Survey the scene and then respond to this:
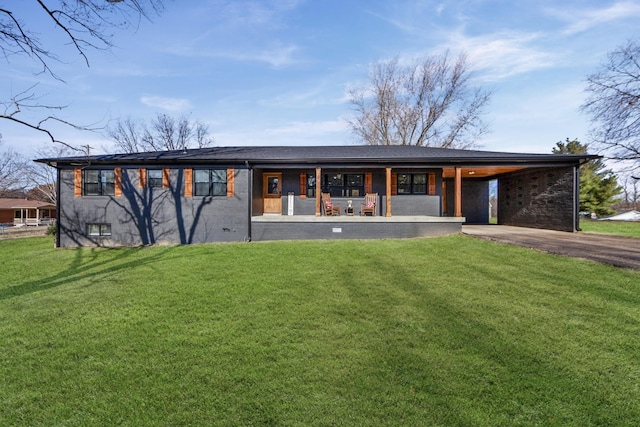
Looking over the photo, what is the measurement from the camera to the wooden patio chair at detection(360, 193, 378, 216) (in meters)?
12.3

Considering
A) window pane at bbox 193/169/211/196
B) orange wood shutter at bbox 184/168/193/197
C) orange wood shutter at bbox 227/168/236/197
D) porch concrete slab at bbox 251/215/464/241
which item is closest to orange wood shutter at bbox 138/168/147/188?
orange wood shutter at bbox 184/168/193/197

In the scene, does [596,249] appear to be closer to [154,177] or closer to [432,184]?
[432,184]

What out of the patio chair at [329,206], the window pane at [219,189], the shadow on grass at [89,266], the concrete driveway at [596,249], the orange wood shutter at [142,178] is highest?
the orange wood shutter at [142,178]

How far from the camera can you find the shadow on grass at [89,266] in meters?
5.65

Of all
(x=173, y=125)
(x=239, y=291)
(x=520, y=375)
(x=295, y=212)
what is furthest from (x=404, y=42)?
(x=173, y=125)

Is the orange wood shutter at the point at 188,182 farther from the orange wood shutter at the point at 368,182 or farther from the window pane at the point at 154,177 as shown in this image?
the orange wood shutter at the point at 368,182

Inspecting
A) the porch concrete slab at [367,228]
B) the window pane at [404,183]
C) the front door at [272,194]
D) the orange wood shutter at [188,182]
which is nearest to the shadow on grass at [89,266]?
the orange wood shutter at [188,182]

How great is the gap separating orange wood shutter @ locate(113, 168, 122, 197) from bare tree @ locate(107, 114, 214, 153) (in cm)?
2071

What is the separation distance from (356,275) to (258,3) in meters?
10.3

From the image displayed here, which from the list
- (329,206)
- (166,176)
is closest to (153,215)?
(166,176)

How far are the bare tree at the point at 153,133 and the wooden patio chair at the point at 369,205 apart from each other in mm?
24604

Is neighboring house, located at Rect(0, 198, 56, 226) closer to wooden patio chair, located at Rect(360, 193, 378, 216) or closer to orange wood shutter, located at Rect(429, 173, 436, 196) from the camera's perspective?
wooden patio chair, located at Rect(360, 193, 378, 216)

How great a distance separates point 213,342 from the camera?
3188 millimetres

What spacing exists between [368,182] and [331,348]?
409 inches
